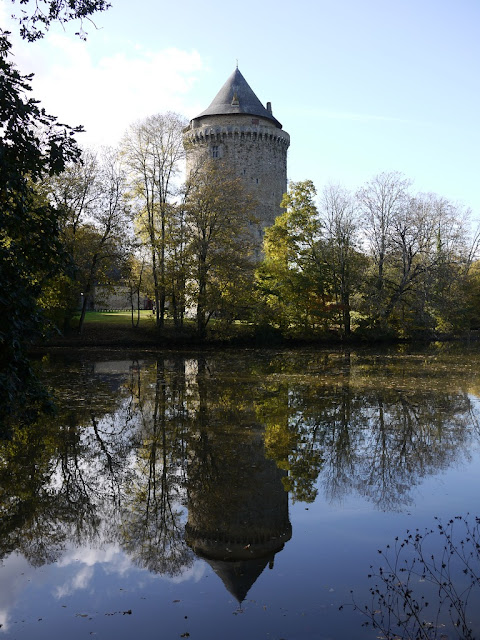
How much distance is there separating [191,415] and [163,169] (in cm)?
2350

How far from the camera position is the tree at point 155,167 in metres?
32.2

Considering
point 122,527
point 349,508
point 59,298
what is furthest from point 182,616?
point 59,298

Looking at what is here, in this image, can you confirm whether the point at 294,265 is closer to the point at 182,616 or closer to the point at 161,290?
the point at 161,290

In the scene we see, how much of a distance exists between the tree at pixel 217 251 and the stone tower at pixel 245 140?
1760cm

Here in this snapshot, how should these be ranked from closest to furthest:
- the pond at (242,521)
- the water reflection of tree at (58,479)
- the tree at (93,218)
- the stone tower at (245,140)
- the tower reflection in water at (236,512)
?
the pond at (242,521) → the tower reflection in water at (236,512) → the water reflection of tree at (58,479) → the tree at (93,218) → the stone tower at (245,140)

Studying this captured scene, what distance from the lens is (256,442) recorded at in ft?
32.5

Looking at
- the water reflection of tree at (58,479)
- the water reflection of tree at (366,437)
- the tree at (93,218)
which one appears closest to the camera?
the water reflection of tree at (58,479)

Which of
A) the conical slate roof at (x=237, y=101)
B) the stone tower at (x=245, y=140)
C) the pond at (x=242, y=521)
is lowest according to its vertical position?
the pond at (x=242, y=521)

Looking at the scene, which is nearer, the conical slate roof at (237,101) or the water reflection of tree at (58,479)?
the water reflection of tree at (58,479)

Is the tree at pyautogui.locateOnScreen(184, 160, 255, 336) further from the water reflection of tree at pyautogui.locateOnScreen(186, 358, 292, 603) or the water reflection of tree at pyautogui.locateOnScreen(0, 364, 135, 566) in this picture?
the water reflection of tree at pyautogui.locateOnScreen(186, 358, 292, 603)

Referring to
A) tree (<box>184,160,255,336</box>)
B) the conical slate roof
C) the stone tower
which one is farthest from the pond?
the conical slate roof

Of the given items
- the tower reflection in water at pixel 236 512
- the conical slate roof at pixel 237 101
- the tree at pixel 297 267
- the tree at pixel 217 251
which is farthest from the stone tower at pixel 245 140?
the tower reflection in water at pixel 236 512

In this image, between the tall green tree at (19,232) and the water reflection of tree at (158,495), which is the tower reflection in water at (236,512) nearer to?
the water reflection of tree at (158,495)

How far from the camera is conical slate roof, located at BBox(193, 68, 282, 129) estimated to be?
50.0 metres
